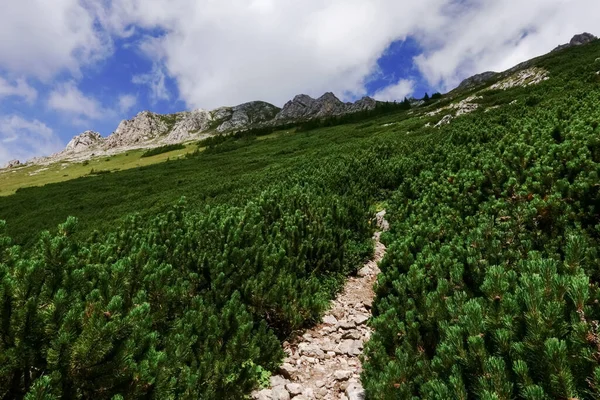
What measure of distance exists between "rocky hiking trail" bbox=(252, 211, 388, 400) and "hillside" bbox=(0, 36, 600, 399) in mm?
295

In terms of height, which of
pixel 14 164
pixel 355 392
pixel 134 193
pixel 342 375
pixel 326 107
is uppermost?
pixel 326 107

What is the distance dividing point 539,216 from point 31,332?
712 cm

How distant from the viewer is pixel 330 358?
6.87 metres

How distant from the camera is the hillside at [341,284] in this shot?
130 inches

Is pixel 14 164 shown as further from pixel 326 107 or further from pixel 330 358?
pixel 330 358

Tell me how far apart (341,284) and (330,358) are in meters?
2.60

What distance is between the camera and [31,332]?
3.45 meters

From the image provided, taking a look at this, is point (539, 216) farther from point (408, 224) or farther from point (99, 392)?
point (99, 392)

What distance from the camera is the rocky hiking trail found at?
19.4 ft

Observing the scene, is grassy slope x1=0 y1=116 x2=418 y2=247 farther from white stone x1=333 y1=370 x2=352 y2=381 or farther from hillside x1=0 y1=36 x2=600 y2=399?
white stone x1=333 y1=370 x2=352 y2=381

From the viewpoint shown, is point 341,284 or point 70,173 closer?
point 341,284

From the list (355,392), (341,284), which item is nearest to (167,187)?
(341,284)

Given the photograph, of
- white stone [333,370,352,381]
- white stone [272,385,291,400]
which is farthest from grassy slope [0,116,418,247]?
white stone [272,385,291,400]

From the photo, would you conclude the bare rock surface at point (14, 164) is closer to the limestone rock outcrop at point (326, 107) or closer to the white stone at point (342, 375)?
the limestone rock outcrop at point (326, 107)
